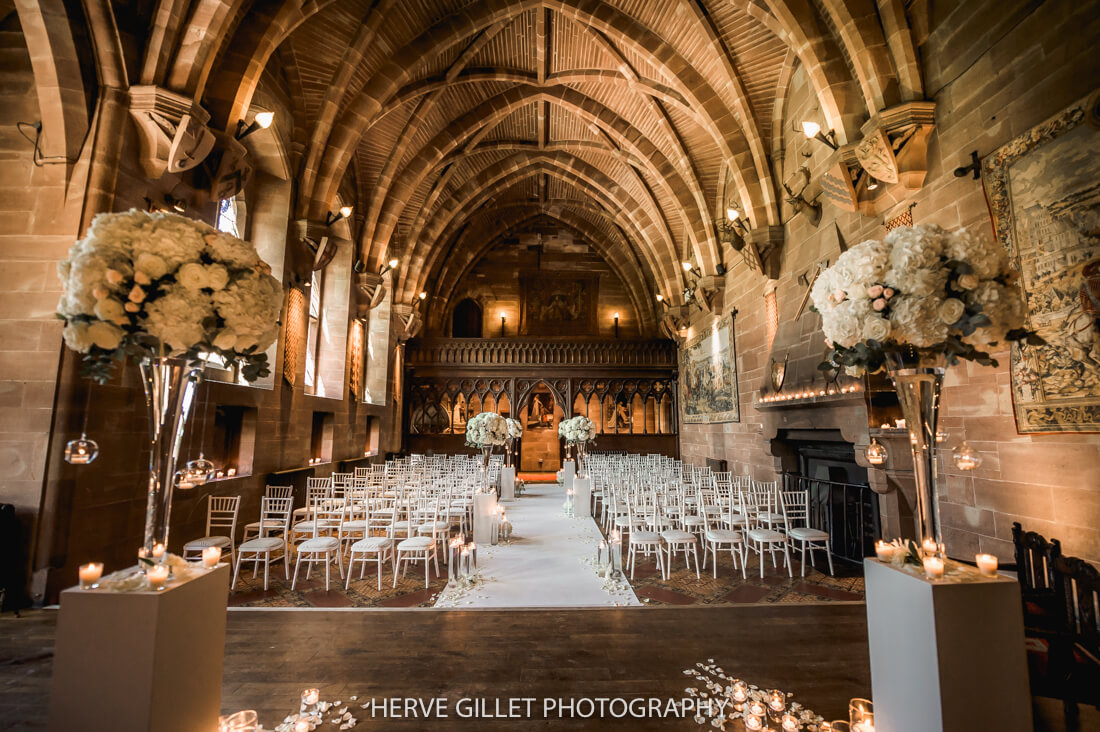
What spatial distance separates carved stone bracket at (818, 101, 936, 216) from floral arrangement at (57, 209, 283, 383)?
6390mm

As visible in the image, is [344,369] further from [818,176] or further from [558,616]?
[818,176]

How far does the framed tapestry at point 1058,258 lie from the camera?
11.6 feet

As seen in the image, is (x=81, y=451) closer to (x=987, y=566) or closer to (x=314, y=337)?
(x=987, y=566)

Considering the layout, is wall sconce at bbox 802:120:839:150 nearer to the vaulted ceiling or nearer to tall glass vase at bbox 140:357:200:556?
the vaulted ceiling

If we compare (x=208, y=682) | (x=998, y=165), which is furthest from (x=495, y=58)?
(x=208, y=682)

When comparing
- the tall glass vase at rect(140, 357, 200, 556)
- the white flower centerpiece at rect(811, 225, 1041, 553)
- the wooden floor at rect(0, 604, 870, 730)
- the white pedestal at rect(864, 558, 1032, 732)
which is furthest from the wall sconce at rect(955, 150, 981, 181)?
the tall glass vase at rect(140, 357, 200, 556)

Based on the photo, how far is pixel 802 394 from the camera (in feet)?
23.7

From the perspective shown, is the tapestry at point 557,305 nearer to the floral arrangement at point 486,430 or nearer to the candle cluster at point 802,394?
the floral arrangement at point 486,430

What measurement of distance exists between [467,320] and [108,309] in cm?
1828

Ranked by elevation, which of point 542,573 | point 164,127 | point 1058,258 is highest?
point 164,127

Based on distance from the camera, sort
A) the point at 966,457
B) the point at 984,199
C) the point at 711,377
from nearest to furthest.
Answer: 1. the point at 966,457
2. the point at 984,199
3. the point at 711,377

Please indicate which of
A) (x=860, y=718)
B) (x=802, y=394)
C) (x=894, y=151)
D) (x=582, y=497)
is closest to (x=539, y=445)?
(x=582, y=497)

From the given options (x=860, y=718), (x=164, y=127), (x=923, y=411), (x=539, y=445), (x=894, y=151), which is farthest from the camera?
(x=539, y=445)

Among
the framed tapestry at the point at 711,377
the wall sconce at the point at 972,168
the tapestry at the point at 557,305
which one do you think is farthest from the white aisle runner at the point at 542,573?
the tapestry at the point at 557,305
